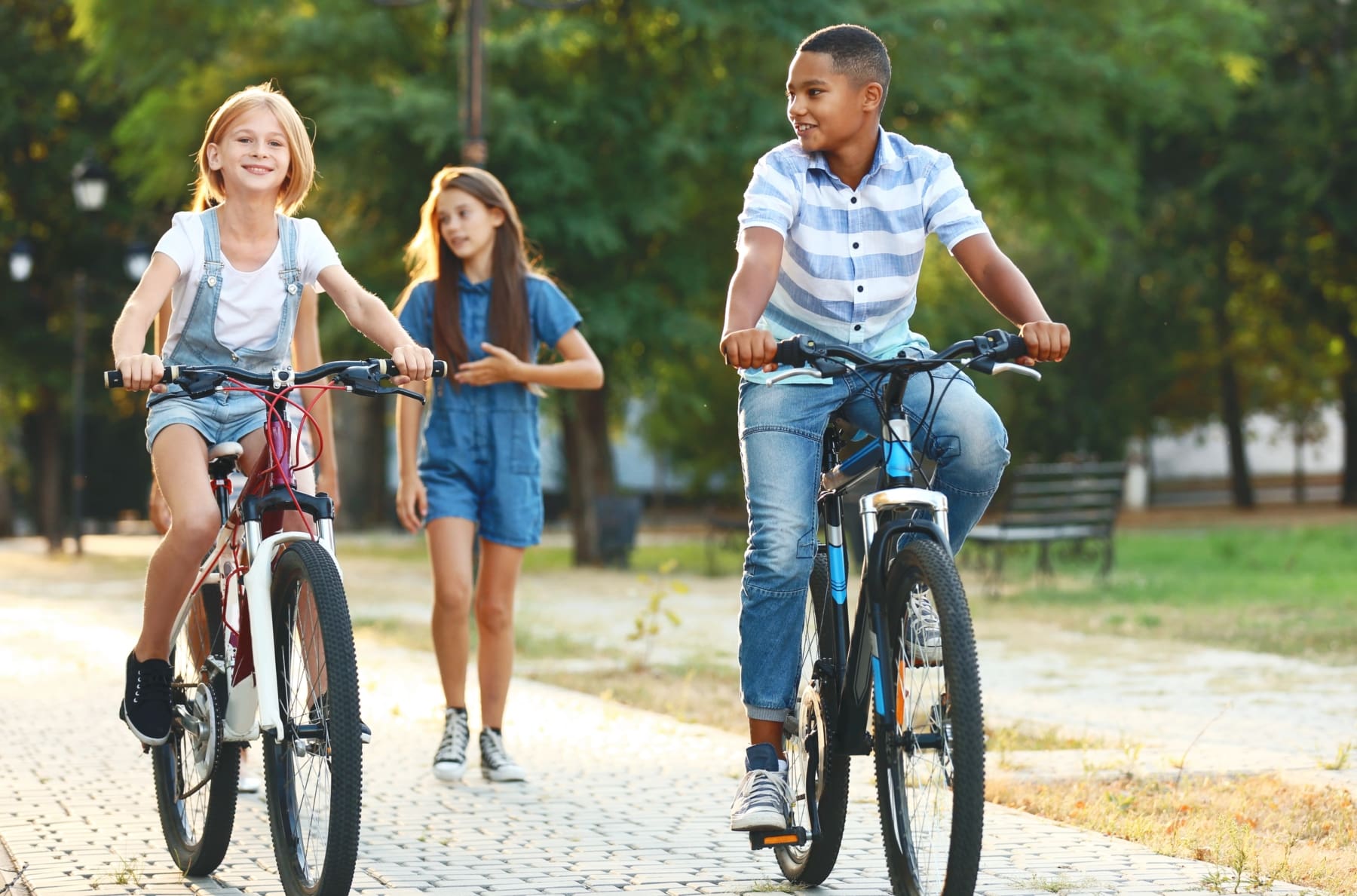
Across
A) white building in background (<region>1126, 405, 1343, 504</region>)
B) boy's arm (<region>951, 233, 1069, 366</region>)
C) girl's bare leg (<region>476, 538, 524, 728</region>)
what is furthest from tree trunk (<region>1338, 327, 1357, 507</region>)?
boy's arm (<region>951, 233, 1069, 366</region>)

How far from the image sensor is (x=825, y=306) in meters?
4.44

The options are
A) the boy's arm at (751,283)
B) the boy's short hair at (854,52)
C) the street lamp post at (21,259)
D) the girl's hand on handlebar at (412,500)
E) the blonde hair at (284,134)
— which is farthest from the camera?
the street lamp post at (21,259)

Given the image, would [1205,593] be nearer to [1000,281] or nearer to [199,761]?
[1000,281]

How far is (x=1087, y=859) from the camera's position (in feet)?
15.7

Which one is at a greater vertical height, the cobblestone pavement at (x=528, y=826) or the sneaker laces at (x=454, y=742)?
the sneaker laces at (x=454, y=742)

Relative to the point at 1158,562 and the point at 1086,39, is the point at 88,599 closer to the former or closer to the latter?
the point at 1158,562

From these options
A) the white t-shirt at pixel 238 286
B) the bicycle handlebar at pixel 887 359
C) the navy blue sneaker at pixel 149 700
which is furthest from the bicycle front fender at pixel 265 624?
the bicycle handlebar at pixel 887 359

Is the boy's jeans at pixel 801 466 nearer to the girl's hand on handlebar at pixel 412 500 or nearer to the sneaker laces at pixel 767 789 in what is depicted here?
the sneaker laces at pixel 767 789

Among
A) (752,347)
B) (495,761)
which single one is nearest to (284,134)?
(752,347)

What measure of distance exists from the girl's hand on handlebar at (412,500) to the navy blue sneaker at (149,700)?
1.59 metres

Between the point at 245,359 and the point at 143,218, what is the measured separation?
26996mm

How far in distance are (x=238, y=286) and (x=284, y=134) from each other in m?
0.42

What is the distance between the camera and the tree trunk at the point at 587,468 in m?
22.2

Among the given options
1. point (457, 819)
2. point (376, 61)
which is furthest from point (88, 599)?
point (457, 819)
